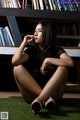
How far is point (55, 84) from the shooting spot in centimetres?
181

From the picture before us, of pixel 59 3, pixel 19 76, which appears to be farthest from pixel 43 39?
pixel 59 3

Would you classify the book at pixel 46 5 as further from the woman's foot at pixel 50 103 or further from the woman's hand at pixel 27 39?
the woman's foot at pixel 50 103

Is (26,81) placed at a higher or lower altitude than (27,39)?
lower

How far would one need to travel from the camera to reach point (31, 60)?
204 cm

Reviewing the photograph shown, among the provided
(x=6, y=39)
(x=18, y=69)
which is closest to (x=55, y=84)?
(x=18, y=69)

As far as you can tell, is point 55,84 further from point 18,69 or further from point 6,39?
point 6,39

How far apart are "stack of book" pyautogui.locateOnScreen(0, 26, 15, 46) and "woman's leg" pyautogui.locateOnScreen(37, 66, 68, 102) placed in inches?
30.9

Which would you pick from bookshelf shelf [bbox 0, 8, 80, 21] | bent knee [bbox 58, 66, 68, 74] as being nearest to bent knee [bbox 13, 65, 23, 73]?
bent knee [bbox 58, 66, 68, 74]

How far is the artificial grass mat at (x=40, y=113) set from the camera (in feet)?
Answer: 5.60

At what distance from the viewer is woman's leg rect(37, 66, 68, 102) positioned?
1.78 m

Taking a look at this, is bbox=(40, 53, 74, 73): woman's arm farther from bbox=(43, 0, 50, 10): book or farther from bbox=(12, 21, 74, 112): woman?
bbox=(43, 0, 50, 10): book

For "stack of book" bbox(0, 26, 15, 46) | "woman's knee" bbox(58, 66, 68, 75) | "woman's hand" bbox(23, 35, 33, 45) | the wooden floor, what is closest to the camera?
"woman's knee" bbox(58, 66, 68, 75)

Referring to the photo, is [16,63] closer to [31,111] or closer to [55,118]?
[31,111]

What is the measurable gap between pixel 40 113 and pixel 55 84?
20 cm
